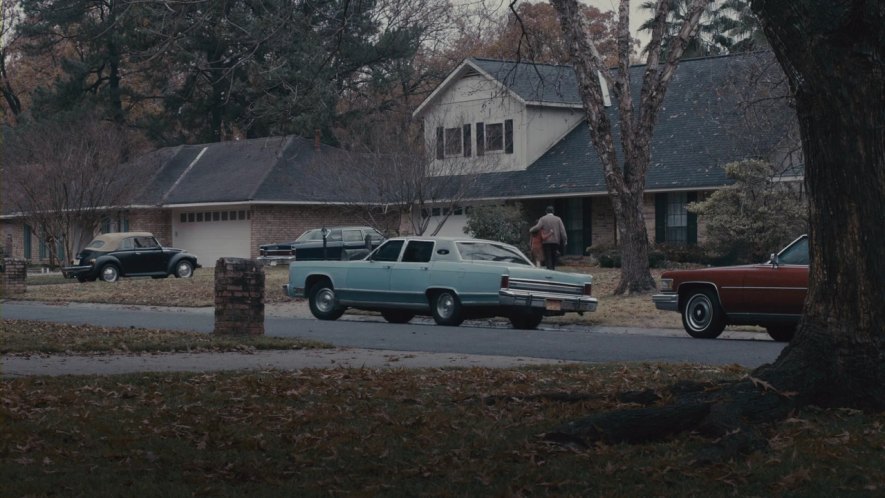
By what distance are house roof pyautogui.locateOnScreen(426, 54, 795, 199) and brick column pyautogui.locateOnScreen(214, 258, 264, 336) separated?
63.8 feet

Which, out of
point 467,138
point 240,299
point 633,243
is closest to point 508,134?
point 467,138

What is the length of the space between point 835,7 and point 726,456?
10.8 feet

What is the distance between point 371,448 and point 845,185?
12.4 feet

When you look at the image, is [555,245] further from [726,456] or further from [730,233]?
[726,456]

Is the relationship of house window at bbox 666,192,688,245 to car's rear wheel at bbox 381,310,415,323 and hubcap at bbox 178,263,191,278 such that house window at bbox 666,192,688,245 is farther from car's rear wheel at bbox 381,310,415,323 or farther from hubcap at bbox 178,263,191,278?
car's rear wheel at bbox 381,310,415,323

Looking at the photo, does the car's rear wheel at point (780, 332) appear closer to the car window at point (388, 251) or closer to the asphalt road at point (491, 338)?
the asphalt road at point (491, 338)

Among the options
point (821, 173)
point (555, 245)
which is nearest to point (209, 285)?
point (555, 245)

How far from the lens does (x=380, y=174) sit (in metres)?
39.6

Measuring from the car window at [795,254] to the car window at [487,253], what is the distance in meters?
5.52

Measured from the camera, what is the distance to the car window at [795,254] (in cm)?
1861

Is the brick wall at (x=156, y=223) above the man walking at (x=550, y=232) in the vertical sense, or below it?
above

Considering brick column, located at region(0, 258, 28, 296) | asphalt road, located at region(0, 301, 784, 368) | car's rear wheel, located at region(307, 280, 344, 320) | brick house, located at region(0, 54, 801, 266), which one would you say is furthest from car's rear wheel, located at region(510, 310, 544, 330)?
brick column, located at region(0, 258, 28, 296)

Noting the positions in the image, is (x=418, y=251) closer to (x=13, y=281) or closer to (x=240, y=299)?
(x=240, y=299)

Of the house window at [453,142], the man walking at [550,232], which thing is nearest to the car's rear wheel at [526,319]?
the man walking at [550,232]
